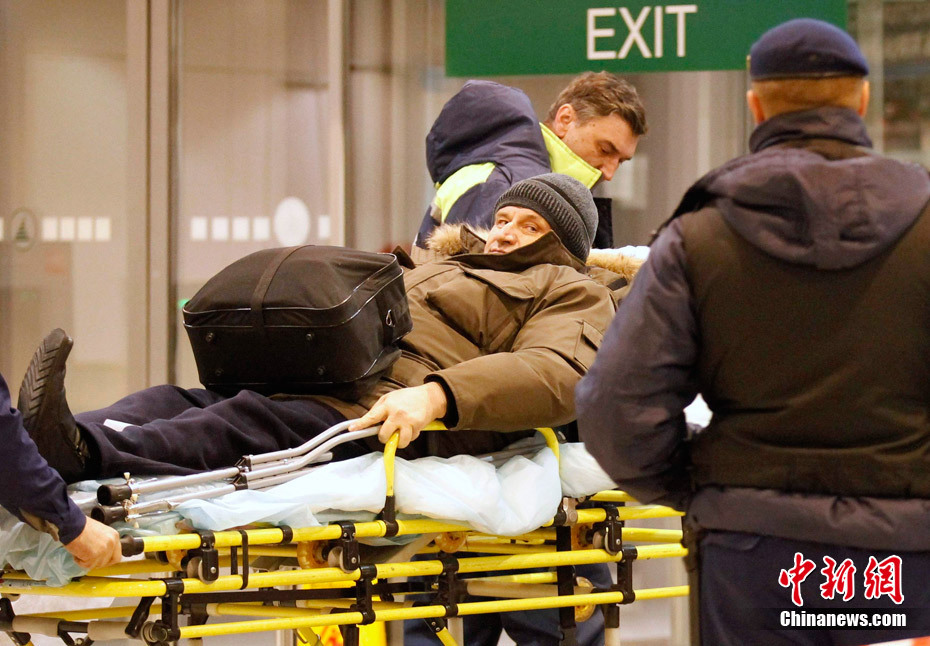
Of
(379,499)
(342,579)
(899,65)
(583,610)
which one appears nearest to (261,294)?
(379,499)

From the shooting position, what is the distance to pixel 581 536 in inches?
118

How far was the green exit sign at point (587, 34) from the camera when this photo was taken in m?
4.82

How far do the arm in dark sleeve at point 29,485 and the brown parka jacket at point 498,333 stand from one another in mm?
791

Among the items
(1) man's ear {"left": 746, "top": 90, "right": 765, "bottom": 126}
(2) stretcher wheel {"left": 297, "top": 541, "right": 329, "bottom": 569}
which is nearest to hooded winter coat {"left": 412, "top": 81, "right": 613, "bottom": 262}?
(2) stretcher wheel {"left": 297, "top": 541, "right": 329, "bottom": 569}

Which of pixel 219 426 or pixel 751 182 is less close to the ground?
pixel 751 182

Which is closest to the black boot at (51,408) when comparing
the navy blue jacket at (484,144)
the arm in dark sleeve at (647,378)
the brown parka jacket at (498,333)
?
the brown parka jacket at (498,333)

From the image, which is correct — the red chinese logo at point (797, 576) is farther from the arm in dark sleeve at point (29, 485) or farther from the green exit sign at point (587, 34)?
the green exit sign at point (587, 34)

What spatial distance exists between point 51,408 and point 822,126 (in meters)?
1.45

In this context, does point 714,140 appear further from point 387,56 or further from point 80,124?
point 80,124

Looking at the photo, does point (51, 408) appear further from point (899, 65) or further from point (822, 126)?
point (899, 65)

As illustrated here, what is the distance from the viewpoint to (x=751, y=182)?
1867 mm

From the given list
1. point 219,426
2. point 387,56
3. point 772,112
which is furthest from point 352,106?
point 772,112

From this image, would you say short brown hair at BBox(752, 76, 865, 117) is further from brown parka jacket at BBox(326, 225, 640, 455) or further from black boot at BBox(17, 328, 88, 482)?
black boot at BBox(17, 328, 88, 482)

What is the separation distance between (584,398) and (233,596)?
104cm
